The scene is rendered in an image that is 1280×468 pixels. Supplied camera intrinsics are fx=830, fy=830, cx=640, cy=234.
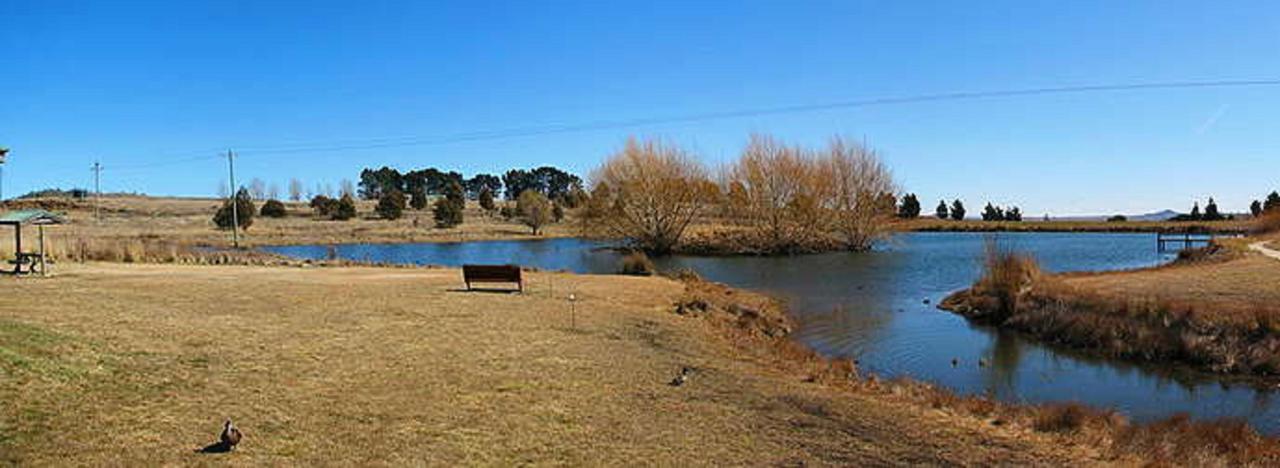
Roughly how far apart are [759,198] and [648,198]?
9.62m

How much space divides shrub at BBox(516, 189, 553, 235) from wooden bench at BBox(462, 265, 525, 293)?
8365 cm

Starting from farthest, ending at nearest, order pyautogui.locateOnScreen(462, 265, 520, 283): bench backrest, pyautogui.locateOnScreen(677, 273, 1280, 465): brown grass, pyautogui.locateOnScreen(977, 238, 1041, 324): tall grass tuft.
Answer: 1. pyautogui.locateOnScreen(977, 238, 1041, 324): tall grass tuft
2. pyautogui.locateOnScreen(462, 265, 520, 283): bench backrest
3. pyautogui.locateOnScreen(677, 273, 1280, 465): brown grass

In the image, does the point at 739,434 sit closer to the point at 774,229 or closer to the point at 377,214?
the point at 774,229

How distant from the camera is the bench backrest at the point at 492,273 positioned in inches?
874

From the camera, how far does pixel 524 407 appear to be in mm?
9336

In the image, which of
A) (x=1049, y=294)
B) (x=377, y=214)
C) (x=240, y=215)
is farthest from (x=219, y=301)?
(x=377, y=214)

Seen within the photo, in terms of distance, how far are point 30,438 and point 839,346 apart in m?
16.2

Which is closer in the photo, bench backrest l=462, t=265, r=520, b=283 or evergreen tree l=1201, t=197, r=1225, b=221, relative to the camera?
bench backrest l=462, t=265, r=520, b=283

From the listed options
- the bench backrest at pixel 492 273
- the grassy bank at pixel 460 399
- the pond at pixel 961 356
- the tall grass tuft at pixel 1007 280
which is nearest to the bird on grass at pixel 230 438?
the grassy bank at pixel 460 399

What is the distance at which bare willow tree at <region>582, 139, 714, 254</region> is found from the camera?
70438 mm

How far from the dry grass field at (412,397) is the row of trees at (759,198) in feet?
179

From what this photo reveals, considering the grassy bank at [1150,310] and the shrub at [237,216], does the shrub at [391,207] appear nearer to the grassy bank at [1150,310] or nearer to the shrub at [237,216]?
the shrub at [237,216]

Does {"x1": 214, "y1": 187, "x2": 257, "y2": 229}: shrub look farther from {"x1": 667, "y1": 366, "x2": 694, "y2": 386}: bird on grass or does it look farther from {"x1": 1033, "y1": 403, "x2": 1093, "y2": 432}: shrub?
{"x1": 1033, "y1": 403, "x2": 1093, "y2": 432}: shrub

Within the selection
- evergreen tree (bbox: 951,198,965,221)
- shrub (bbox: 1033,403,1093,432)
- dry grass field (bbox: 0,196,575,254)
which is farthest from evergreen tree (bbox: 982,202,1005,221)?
shrub (bbox: 1033,403,1093,432)
